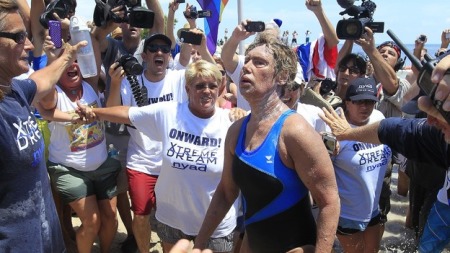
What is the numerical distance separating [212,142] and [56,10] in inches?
69.3

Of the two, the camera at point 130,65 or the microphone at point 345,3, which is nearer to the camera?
the camera at point 130,65

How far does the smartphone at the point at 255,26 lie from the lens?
13.2 feet

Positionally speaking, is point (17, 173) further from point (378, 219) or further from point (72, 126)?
point (378, 219)

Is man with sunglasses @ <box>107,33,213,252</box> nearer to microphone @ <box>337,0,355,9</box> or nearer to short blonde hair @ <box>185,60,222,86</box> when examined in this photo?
short blonde hair @ <box>185,60,222,86</box>

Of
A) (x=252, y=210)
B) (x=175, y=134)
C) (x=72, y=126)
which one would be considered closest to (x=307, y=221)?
(x=252, y=210)

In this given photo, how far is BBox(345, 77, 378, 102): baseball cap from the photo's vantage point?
130 inches

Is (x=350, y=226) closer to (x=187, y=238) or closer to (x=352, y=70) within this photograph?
(x=187, y=238)

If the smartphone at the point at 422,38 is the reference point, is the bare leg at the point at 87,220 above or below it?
below

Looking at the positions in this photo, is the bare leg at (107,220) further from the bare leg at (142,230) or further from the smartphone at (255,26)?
the smartphone at (255,26)

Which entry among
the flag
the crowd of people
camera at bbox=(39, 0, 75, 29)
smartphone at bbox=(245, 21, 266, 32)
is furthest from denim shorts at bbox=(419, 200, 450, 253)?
the flag

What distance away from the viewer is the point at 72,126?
11.6 feet

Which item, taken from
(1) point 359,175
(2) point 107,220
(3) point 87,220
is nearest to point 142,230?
(2) point 107,220

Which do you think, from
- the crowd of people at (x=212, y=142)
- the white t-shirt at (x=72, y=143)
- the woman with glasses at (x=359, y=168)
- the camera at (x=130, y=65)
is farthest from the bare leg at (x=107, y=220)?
the woman with glasses at (x=359, y=168)

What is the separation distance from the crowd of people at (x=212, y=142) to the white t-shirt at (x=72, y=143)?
0.01 m
